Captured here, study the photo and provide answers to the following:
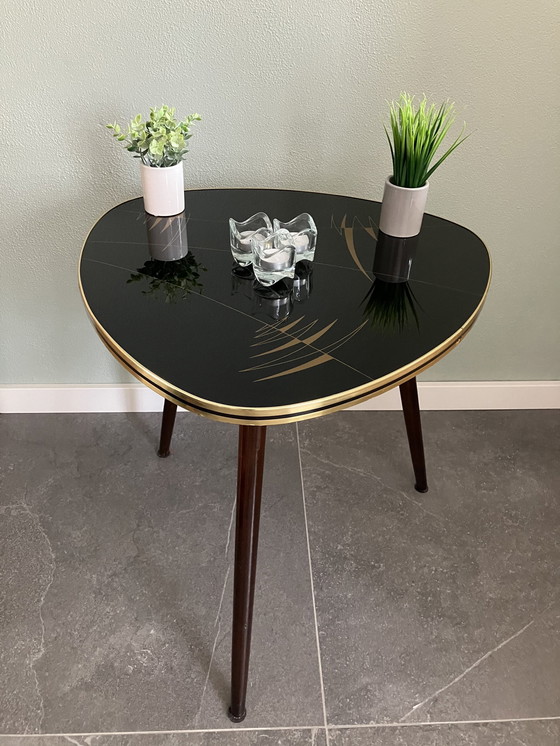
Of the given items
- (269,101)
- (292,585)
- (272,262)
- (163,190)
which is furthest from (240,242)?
(292,585)

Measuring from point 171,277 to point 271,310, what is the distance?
0.64 ft

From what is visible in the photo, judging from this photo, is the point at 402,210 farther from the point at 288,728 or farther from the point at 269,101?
the point at 288,728

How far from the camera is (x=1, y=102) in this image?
131 cm

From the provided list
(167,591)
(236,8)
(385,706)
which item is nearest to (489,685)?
(385,706)

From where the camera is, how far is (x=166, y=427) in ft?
5.09

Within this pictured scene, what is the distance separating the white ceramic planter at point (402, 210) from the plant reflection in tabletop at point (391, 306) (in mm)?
162

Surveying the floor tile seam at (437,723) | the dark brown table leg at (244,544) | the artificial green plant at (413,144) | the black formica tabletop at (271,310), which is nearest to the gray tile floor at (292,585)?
the floor tile seam at (437,723)

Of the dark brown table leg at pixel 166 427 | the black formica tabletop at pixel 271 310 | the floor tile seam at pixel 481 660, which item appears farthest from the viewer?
the dark brown table leg at pixel 166 427

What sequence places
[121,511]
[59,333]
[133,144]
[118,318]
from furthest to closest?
[59,333], [121,511], [133,144], [118,318]

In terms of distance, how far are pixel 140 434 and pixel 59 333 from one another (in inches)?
13.5

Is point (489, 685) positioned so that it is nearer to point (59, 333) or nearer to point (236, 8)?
point (59, 333)

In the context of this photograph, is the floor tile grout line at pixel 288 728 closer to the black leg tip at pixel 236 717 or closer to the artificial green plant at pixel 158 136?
the black leg tip at pixel 236 717

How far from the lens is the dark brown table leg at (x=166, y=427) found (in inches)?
59.3

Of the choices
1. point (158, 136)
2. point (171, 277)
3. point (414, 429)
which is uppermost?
point (158, 136)
